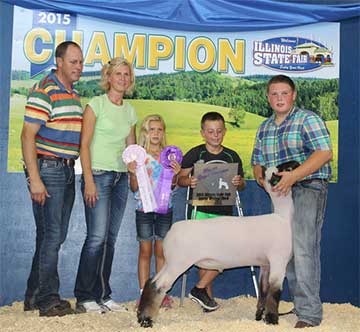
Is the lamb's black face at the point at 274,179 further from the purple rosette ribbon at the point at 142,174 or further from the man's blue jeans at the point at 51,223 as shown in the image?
the man's blue jeans at the point at 51,223

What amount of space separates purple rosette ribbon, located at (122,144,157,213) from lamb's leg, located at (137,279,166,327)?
57cm

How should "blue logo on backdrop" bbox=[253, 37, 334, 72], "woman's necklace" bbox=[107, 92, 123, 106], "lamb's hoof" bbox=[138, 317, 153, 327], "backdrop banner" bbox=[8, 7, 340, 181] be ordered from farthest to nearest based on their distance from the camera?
1. "blue logo on backdrop" bbox=[253, 37, 334, 72]
2. "backdrop banner" bbox=[8, 7, 340, 181]
3. "woman's necklace" bbox=[107, 92, 123, 106]
4. "lamb's hoof" bbox=[138, 317, 153, 327]

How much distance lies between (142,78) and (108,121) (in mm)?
525

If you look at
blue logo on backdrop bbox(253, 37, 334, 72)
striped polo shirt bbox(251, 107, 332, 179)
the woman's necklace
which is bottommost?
striped polo shirt bbox(251, 107, 332, 179)

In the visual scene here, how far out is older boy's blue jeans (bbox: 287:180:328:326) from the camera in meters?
3.16

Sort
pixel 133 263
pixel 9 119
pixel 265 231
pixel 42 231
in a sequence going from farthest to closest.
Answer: pixel 133 263, pixel 9 119, pixel 42 231, pixel 265 231

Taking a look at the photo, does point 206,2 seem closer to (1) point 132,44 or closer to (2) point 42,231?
(1) point 132,44

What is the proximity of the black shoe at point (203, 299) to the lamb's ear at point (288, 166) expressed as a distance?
0.99 meters

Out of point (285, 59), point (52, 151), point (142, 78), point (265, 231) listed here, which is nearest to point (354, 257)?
point (265, 231)

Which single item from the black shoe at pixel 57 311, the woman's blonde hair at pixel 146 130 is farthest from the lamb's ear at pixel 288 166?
the black shoe at pixel 57 311

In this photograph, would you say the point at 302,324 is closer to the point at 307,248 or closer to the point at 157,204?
the point at 307,248

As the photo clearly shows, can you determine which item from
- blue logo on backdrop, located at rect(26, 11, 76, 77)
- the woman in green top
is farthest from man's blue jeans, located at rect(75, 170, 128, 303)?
blue logo on backdrop, located at rect(26, 11, 76, 77)

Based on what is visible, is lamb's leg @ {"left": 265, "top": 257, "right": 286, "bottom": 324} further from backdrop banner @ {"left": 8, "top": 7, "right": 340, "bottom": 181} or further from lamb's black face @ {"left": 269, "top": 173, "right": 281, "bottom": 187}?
backdrop banner @ {"left": 8, "top": 7, "right": 340, "bottom": 181}

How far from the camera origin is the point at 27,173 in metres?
3.33
